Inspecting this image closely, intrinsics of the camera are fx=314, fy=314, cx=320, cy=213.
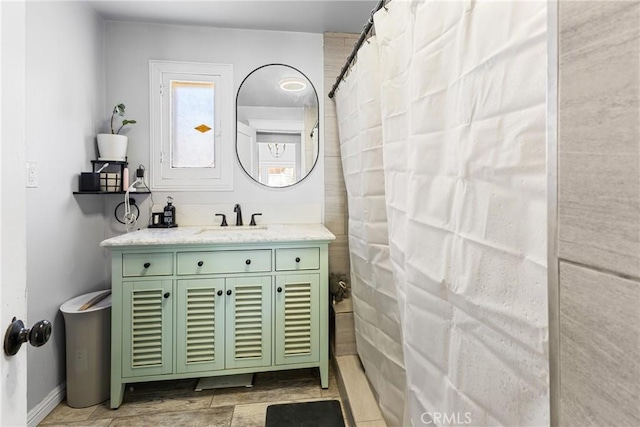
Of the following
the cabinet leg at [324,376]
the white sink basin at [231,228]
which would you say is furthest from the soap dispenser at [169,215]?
the cabinet leg at [324,376]

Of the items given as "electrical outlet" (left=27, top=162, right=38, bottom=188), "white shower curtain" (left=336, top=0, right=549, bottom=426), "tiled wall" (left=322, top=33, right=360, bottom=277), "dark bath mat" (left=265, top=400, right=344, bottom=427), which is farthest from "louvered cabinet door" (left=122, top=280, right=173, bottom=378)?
"white shower curtain" (left=336, top=0, right=549, bottom=426)

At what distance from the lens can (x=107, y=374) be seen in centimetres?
188

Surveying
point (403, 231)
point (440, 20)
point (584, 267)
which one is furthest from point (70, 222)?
point (584, 267)

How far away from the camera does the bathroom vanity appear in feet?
5.91

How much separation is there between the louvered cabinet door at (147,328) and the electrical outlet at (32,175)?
2.27 ft

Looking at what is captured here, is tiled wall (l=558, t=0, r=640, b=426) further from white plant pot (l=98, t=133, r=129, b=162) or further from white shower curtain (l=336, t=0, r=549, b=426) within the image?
white plant pot (l=98, t=133, r=129, b=162)

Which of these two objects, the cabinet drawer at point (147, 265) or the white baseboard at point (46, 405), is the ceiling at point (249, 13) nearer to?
the cabinet drawer at point (147, 265)

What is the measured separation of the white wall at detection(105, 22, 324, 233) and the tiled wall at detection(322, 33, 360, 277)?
0.06 m

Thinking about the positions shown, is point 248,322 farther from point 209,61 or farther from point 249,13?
point 249,13

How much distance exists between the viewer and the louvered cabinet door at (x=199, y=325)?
1.84 meters

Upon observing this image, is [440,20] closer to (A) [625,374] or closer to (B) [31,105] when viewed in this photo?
(A) [625,374]

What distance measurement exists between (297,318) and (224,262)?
0.57 meters

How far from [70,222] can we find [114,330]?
0.74 meters

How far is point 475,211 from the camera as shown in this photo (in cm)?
73
